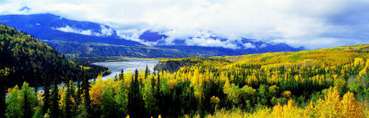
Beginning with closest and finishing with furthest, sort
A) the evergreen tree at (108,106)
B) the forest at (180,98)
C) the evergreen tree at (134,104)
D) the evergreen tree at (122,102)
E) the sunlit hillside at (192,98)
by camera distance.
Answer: the forest at (180,98) → the sunlit hillside at (192,98) → the evergreen tree at (108,106) → the evergreen tree at (134,104) → the evergreen tree at (122,102)

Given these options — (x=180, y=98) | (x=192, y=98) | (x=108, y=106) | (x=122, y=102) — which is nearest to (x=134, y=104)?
(x=122, y=102)

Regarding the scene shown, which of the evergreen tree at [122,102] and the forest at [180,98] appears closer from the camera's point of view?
the forest at [180,98]

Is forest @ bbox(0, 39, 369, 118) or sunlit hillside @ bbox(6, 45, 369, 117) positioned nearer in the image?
forest @ bbox(0, 39, 369, 118)

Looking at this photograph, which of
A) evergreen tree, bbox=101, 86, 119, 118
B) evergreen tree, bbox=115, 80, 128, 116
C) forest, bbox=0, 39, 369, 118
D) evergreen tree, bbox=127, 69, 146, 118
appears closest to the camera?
forest, bbox=0, 39, 369, 118

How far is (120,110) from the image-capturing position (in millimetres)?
95938

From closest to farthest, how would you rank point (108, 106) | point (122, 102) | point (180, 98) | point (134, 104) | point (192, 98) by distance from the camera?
1. point (108, 106)
2. point (122, 102)
3. point (134, 104)
4. point (180, 98)
5. point (192, 98)

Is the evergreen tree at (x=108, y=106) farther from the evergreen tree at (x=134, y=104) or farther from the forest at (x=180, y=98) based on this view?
the evergreen tree at (x=134, y=104)

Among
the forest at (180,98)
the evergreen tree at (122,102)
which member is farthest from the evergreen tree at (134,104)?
the evergreen tree at (122,102)

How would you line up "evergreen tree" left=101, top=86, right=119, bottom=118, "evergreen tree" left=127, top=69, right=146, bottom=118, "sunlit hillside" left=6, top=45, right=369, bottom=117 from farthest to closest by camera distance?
"evergreen tree" left=127, top=69, right=146, bottom=118
"evergreen tree" left=101, top=86, right=119, bottom=118
"sunlit hillside" left=6, top=45, right=369, bottom=117

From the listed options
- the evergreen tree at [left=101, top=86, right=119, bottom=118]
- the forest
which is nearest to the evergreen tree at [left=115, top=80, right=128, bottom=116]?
the forest

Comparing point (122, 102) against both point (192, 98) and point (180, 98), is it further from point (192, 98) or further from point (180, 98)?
point (192, 98)

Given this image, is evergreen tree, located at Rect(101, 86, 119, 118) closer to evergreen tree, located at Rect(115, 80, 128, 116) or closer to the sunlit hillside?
the sunlit hillside

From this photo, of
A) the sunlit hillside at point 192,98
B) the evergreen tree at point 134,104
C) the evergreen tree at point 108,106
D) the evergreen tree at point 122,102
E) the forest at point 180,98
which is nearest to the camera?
the forest at point 180,98

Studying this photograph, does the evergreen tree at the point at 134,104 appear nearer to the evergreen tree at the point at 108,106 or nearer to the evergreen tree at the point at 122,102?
the evergreen tree at the point at 122,102
